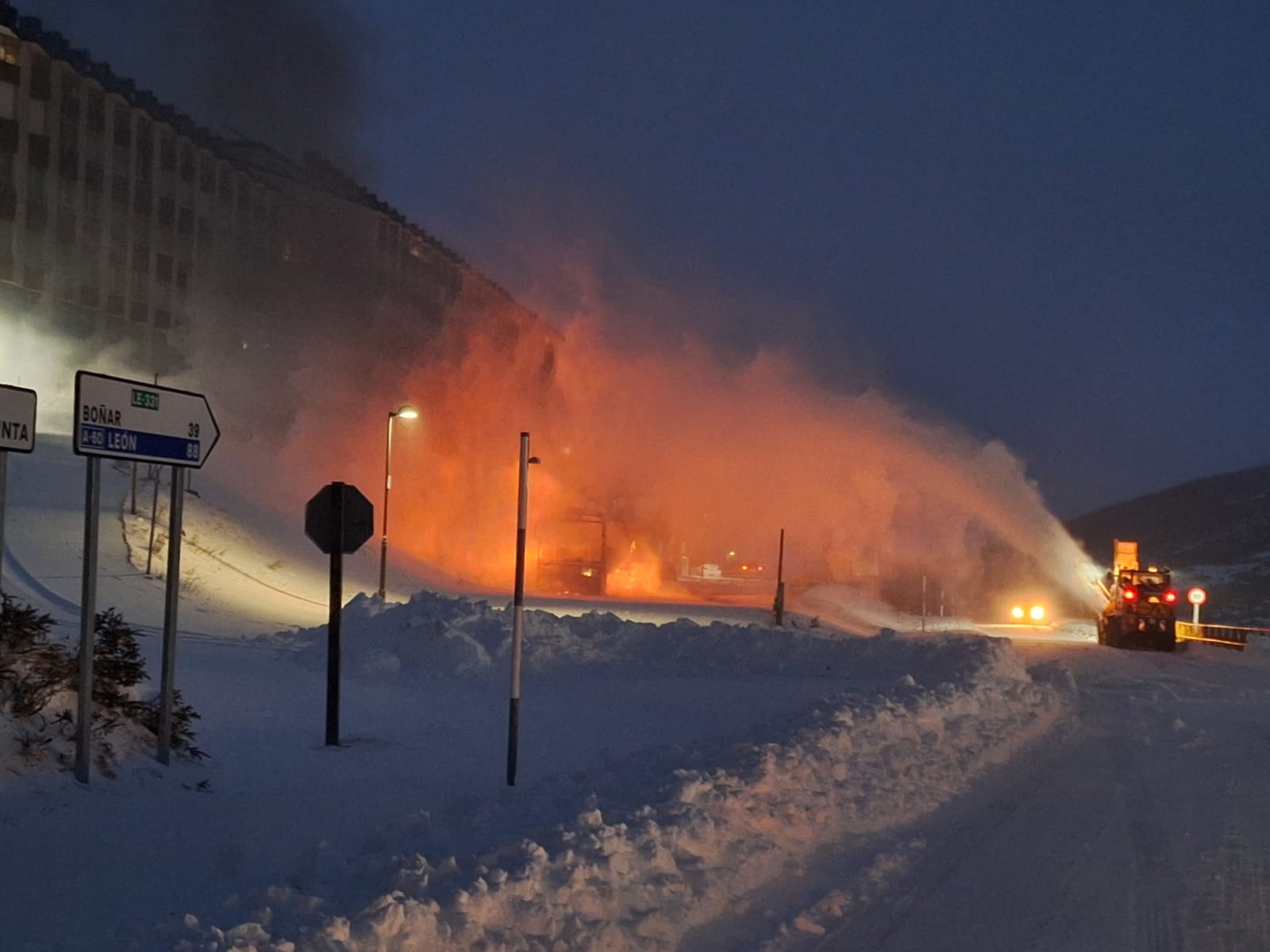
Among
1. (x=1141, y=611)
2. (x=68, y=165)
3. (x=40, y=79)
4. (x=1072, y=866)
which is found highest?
(x=40, y=79)

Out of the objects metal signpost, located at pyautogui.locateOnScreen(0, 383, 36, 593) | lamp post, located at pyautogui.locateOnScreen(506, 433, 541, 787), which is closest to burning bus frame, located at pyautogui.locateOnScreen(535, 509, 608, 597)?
lamp post, located at pyautogui.locateOnScreen(506, 433, 541, 787)

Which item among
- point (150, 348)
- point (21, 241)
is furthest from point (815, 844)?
point (150, 348)

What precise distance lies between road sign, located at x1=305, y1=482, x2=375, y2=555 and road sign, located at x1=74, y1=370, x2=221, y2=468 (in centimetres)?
180

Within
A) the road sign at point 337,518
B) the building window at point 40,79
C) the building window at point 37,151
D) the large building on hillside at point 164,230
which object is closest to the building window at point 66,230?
the large building on hillside at point 164,230

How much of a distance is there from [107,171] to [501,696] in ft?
142

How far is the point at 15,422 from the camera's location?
26.8 ft

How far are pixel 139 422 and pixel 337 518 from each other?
280cm

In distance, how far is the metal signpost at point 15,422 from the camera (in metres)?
8.03

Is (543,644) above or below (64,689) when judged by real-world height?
below

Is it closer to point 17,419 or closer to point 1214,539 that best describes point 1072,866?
point 17,419

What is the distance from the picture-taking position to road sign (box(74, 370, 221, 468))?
332 inches

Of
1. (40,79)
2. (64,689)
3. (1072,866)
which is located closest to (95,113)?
(40,79)

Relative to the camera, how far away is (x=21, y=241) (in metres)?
46.2

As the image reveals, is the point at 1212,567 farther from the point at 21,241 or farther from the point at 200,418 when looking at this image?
the point at 200,418
